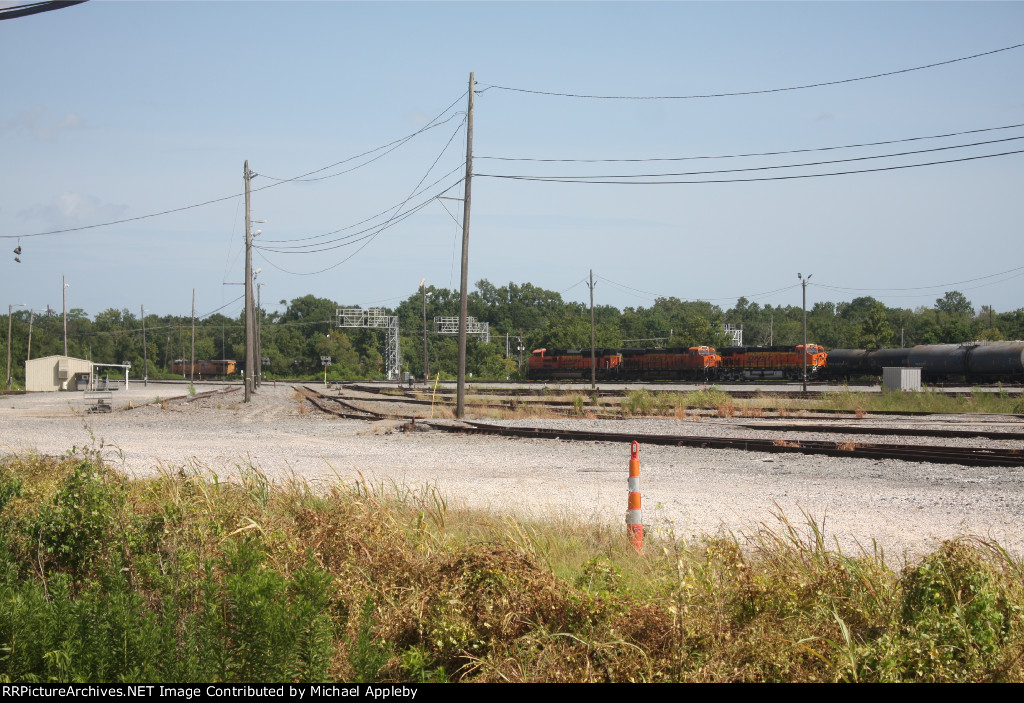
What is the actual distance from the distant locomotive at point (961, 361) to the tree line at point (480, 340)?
38.6m

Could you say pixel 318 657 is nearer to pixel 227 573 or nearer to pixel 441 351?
pixel 227 573

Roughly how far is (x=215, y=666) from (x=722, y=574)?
342 cm

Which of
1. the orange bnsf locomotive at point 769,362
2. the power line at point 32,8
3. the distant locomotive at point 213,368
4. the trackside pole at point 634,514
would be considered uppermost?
the power line at point 32,8

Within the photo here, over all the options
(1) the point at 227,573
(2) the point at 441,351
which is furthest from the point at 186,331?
(1) the point at 227,573

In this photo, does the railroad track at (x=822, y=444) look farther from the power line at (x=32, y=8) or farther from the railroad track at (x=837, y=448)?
the power line at (x=32, y=8)

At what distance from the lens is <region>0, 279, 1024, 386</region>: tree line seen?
4311 inches

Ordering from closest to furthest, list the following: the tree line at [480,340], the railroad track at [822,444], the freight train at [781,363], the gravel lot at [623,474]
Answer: the gravel lot at [623,474], the railroad track at [822,444], the freight train at [781,363], the tree line at [480,340]

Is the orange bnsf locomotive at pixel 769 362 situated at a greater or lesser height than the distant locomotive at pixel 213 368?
greater

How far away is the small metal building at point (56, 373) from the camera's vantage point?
61.7 m

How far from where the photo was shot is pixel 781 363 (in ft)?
219

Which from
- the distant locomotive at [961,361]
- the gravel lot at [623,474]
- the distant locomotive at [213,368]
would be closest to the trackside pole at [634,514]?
the gravel lot at [623,474]

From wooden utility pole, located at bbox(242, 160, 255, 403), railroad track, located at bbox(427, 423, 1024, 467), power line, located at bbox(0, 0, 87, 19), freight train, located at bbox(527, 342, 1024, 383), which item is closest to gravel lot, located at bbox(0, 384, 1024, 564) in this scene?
railroad track, located at bbox(427, 423, 1024, 467)

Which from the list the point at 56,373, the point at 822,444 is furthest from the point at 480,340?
the point at 822,444
